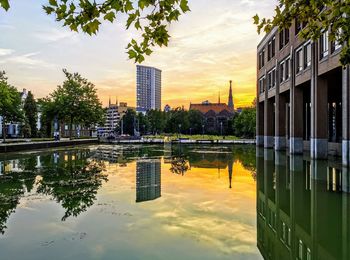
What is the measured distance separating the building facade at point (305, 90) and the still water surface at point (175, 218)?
375 inches

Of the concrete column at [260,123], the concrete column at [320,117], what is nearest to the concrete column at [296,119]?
the concrete column at [320,117]

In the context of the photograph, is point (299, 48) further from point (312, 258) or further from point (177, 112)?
point (177, 112)

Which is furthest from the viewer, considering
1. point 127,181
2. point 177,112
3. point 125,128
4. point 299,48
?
point 125,128

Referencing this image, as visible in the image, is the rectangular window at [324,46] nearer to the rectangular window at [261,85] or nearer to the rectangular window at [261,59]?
the rectangular window at [261,59]

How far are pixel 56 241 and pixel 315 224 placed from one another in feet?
21.8

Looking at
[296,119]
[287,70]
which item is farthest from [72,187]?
[287,70]

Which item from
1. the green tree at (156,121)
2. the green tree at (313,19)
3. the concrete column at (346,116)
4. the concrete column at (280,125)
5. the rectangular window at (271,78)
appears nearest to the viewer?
the green tree at (313,19)

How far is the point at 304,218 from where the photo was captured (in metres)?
10.0

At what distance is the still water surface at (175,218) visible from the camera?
7395mm

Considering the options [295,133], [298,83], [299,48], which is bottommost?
[295,133]

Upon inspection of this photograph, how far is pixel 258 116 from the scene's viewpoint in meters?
55.2

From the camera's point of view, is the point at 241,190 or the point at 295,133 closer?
the point at 241,190

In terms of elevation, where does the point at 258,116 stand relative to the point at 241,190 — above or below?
above

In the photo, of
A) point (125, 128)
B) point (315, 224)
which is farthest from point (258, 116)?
point (125, 128)
